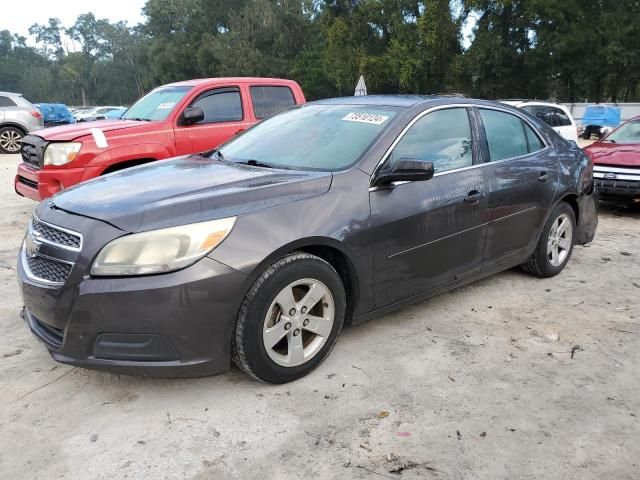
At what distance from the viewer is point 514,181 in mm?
4180

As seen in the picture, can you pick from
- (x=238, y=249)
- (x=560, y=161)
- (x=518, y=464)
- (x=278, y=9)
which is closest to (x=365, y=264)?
(x=238, y=249)

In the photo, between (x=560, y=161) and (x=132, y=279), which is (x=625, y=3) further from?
(x=132, y=279)

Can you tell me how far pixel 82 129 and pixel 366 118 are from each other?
3999 millimetres

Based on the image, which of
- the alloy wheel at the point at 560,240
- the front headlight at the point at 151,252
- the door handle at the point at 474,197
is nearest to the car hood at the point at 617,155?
the alloy wheel at the point at 560,240

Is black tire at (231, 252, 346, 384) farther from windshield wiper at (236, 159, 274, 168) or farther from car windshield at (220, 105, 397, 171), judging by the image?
windshield wiper at (236, 159, 274, 168)

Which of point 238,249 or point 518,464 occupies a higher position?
point 238,249

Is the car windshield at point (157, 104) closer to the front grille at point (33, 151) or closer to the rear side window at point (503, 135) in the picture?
the front grille at point (33, 151)

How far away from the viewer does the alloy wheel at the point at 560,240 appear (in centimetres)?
477

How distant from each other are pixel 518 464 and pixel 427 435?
0.42 metres

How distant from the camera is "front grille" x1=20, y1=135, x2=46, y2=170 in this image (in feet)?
20.4

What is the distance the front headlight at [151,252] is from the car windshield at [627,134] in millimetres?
7555

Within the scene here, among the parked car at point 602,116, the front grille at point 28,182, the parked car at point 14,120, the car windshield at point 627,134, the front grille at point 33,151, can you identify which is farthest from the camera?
the parked car at point 602,116

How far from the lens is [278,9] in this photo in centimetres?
4941

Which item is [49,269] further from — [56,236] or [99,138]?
[99,138]
